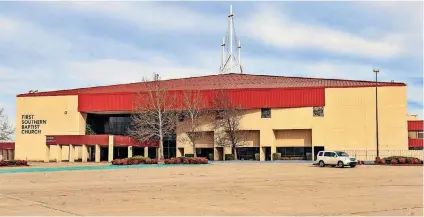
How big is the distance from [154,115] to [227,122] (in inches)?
385

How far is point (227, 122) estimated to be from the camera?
65.3 metres

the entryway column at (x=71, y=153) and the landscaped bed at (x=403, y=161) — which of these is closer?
the landscaped bed at (x=403, y=161)

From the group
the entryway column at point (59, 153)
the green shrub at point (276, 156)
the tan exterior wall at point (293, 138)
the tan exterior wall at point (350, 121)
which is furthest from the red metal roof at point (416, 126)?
the entryway column at point (59, 153)

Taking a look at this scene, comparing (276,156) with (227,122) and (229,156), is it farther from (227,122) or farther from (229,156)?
(227,122)

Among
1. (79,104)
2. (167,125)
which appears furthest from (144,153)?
(79,104)

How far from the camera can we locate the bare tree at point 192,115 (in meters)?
65.8

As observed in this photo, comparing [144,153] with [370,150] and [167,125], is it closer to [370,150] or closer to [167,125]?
[167,125]

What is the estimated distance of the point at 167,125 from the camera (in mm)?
66812

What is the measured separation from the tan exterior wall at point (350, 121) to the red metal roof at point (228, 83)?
8.74 ft

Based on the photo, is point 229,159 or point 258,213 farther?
point 229,159

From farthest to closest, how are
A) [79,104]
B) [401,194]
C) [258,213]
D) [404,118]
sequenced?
[79,104] < [404,118] < [401,194] < [258,213]

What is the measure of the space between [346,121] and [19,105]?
45.6 m

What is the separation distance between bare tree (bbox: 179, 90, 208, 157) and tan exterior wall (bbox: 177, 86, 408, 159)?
871cm

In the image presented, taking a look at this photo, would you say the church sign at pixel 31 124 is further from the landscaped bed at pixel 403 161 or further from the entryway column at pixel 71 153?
the landscaped bed at pixel 403 161
